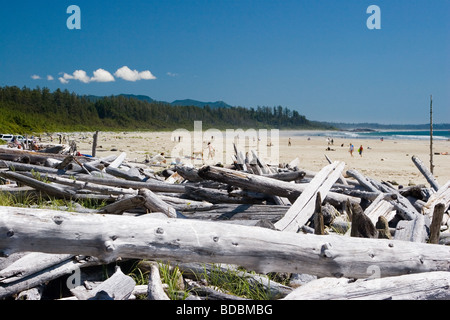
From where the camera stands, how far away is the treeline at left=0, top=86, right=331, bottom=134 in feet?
301

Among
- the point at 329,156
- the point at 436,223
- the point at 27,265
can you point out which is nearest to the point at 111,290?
the point at 27,265

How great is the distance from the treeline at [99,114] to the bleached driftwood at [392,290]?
56.5 meters

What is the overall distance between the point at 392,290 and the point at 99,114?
446 ft

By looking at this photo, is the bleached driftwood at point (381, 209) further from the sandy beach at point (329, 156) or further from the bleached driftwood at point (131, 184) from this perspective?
the sandy beach at point (329, 156)

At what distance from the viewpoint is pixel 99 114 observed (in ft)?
426

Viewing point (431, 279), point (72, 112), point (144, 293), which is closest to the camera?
point (431, 279)

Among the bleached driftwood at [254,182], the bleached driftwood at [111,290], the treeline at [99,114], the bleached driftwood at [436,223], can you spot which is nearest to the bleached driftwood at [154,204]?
the bleached driftwood at [254,182]

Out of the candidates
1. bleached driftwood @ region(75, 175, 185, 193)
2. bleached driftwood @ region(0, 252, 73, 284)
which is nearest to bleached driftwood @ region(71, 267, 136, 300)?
bleached driftwood @ region(0, 252, 73, 284)

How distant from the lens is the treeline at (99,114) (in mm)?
91875

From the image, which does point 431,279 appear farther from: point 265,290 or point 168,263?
point 168,263

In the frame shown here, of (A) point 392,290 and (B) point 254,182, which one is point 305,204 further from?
(A) point 392,290
